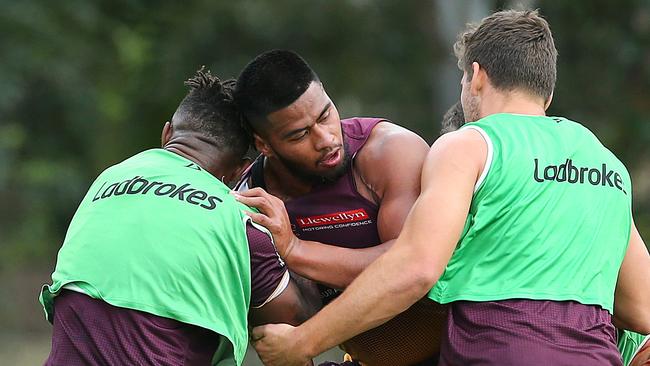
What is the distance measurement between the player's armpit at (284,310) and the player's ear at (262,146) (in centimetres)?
67

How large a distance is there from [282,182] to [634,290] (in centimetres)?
153

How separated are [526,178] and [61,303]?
1721 mm

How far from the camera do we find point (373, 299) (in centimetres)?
416

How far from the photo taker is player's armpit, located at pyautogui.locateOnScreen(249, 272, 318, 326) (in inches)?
176

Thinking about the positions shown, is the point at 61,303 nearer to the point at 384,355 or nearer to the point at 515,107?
the point at 384,355

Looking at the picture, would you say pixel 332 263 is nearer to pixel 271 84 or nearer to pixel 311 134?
pixel 311 134

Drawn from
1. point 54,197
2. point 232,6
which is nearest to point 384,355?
point 232,6

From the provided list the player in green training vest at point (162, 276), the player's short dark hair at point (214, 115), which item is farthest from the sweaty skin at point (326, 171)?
the player in green training vest at point (162, 276)

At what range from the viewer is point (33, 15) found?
17.6m

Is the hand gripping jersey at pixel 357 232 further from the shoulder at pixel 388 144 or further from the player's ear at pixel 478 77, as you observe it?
the player's ear at pixel 478 77

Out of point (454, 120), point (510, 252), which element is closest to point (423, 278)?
point (510, 252)

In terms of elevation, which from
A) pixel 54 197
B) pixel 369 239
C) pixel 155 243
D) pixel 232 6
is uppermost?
pixel 155 243

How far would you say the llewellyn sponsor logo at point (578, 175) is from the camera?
13.7ft

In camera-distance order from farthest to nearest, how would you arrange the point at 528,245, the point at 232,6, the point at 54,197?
the point at 54,197, the point at 232,6, the point at 528,245
